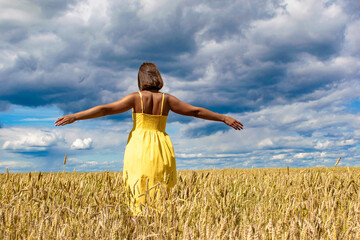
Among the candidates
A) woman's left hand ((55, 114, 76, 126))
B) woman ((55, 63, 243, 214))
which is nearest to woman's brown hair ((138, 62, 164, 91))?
woman ((55, 63, 243, 214))

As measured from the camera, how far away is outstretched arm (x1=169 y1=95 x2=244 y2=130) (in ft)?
13.3

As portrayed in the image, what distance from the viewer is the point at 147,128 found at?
3.96m

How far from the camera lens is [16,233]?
2.54 meters

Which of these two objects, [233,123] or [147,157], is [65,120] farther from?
[233,123]

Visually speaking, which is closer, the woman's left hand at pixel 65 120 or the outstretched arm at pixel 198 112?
the woman's left hand at pixel 65 120

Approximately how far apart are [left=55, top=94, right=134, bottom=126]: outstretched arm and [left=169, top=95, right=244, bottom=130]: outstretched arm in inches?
21.7

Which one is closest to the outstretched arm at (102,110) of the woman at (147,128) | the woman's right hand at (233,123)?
the woman at (147,128)

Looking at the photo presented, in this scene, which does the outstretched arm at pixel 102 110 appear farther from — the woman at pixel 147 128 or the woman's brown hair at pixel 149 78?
the woman's brown hair at pixel 149 78

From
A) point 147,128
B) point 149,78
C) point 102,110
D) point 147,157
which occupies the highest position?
point 149,78

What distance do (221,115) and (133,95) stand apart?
4.12ft

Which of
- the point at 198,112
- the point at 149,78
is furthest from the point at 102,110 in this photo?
the point at 198,112

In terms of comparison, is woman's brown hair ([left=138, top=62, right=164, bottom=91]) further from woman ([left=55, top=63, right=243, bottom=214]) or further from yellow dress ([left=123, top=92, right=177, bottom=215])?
yellow dress ([left=123, top=92, right=177, bottom=215])

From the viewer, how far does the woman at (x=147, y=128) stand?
3.84 meters

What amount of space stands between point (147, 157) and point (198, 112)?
2.98 feet
